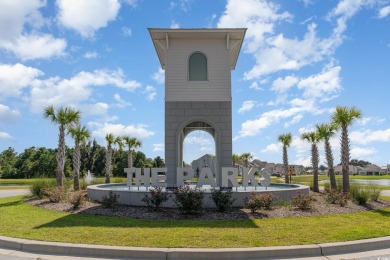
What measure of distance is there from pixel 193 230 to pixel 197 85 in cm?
1105

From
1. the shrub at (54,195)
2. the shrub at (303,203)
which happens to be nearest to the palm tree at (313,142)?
the shrub at (303,203)

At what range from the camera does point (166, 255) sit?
781cm

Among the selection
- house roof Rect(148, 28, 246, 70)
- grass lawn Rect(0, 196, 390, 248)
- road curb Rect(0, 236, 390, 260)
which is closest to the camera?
road curb Rect(0, 236, 390, 260)

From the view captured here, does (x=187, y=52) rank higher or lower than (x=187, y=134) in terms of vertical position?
higher

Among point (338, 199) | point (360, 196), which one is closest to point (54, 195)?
point (338, 199)

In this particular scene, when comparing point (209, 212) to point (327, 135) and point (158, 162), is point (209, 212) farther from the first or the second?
point (158, 162)

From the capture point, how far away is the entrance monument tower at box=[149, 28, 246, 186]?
19016 millimetres

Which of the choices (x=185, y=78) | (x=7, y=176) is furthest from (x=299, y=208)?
(x=7, y=176)

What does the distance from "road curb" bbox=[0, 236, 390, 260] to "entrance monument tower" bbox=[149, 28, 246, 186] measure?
34.2ft

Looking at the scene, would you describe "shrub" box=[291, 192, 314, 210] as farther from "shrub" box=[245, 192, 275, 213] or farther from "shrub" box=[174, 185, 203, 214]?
"shrub" box=[174, 185, 203, 214]

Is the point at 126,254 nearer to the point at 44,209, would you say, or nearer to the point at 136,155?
the point at 44,209

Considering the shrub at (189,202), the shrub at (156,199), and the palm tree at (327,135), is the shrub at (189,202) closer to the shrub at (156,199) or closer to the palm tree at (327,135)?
the shrub at (156,199)

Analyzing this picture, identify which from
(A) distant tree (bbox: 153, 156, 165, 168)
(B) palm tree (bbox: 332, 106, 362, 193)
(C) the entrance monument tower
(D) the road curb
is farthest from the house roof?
(A) distant tree (bbox: 153, 156, 165, 168)

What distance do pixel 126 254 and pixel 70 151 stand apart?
75147 mm
